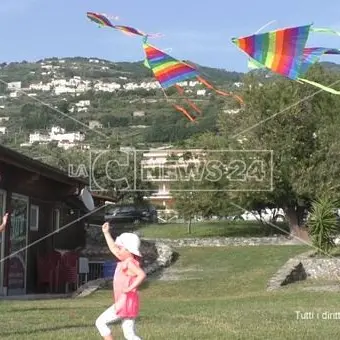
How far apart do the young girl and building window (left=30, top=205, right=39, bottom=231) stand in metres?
15.5

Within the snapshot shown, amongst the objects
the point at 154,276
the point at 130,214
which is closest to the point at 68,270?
the point at 154,276

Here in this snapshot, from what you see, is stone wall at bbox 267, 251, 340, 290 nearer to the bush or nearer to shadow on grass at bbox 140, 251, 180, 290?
the bush

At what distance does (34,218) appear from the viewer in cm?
2381

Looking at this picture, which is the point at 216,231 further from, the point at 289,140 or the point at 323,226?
the point at 323,226

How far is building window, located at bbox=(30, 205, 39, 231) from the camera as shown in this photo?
2338 centimetres

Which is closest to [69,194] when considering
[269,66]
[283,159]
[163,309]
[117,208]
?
[283,159]

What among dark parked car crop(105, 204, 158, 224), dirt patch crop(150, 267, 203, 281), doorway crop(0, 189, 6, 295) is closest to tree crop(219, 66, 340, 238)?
dirt patch crop(150, 267, 203, 281)

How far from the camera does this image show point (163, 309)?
13.6 m

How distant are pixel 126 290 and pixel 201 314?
14.8 ft

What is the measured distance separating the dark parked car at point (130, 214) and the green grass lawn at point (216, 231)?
433cm

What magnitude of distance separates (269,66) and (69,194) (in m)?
16.5

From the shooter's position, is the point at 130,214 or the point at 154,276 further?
the point at 130,214

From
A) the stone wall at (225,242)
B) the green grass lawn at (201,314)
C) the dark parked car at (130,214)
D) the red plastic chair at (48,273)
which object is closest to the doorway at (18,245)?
the red plastic chair at (48,273)

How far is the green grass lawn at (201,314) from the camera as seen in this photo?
32.1 feet
